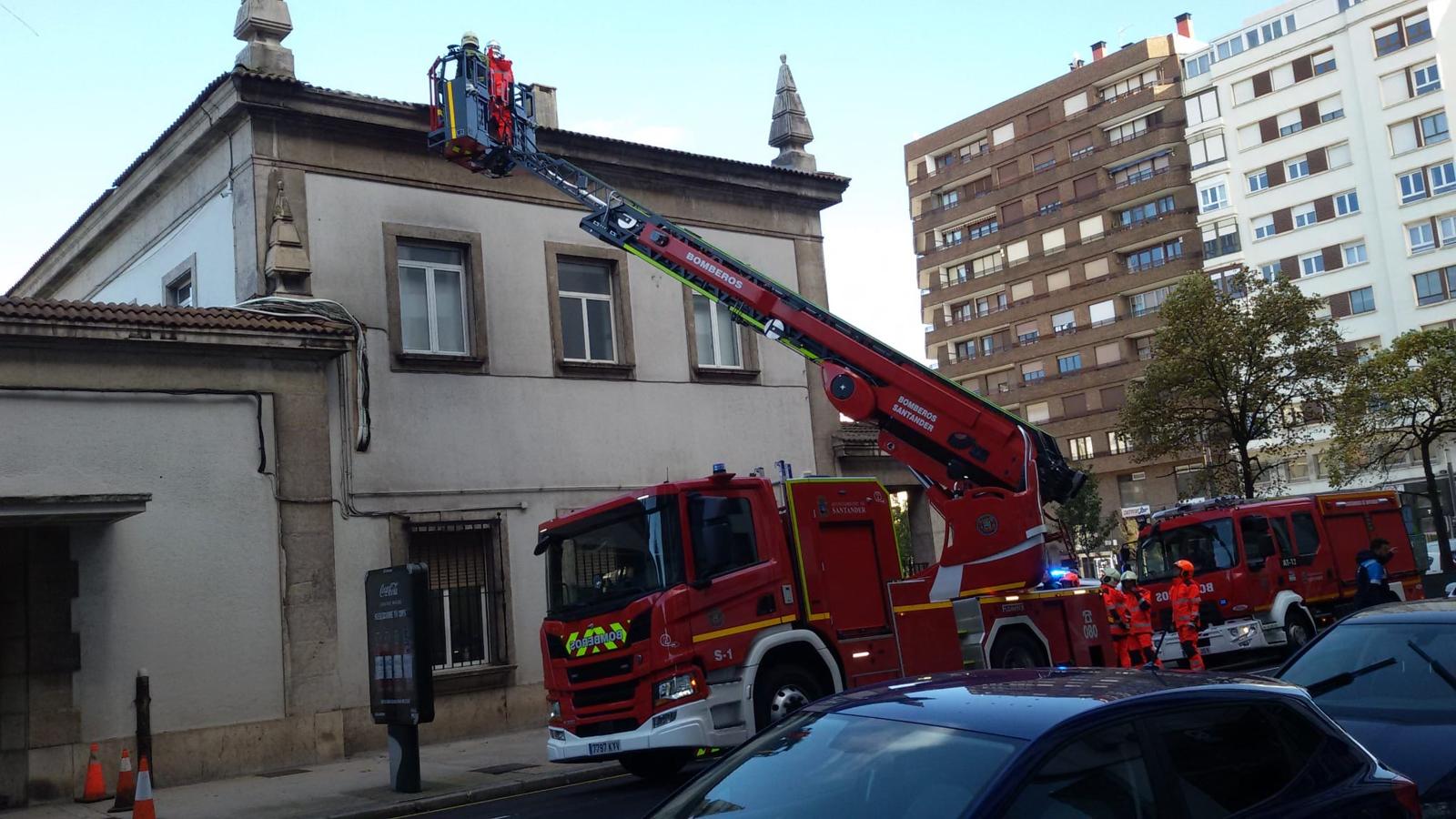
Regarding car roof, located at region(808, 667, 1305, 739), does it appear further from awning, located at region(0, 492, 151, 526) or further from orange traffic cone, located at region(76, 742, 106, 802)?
orange traffic cone, located at region(76, 742, 106, 802)

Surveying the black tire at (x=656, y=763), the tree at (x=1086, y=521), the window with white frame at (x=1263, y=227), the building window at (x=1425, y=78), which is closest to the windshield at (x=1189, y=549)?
the black tire at (x=656, y=763)

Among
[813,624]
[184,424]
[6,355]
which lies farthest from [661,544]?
[6,355]

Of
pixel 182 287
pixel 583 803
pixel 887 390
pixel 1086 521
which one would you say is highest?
pixel 182 287

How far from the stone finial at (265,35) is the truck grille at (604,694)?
10501mm

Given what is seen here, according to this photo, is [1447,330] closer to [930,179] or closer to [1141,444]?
[1141,444]

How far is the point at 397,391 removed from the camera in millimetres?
17578

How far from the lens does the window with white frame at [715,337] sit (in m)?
21.6

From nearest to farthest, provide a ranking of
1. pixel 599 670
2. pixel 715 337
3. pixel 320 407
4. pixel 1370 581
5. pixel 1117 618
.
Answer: pixel 599 670, pixel 1117 618, pixel 1370 581, pixel 320 407, pixel 715 337

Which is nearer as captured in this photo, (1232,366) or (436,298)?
(436,298)

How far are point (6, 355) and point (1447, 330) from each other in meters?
34.7

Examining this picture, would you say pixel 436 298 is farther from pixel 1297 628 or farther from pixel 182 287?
pixel 1297 628

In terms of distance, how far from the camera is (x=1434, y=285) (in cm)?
5594

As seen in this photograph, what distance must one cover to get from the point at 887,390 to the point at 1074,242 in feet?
184

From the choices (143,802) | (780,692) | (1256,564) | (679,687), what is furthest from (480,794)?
(1256,564)
